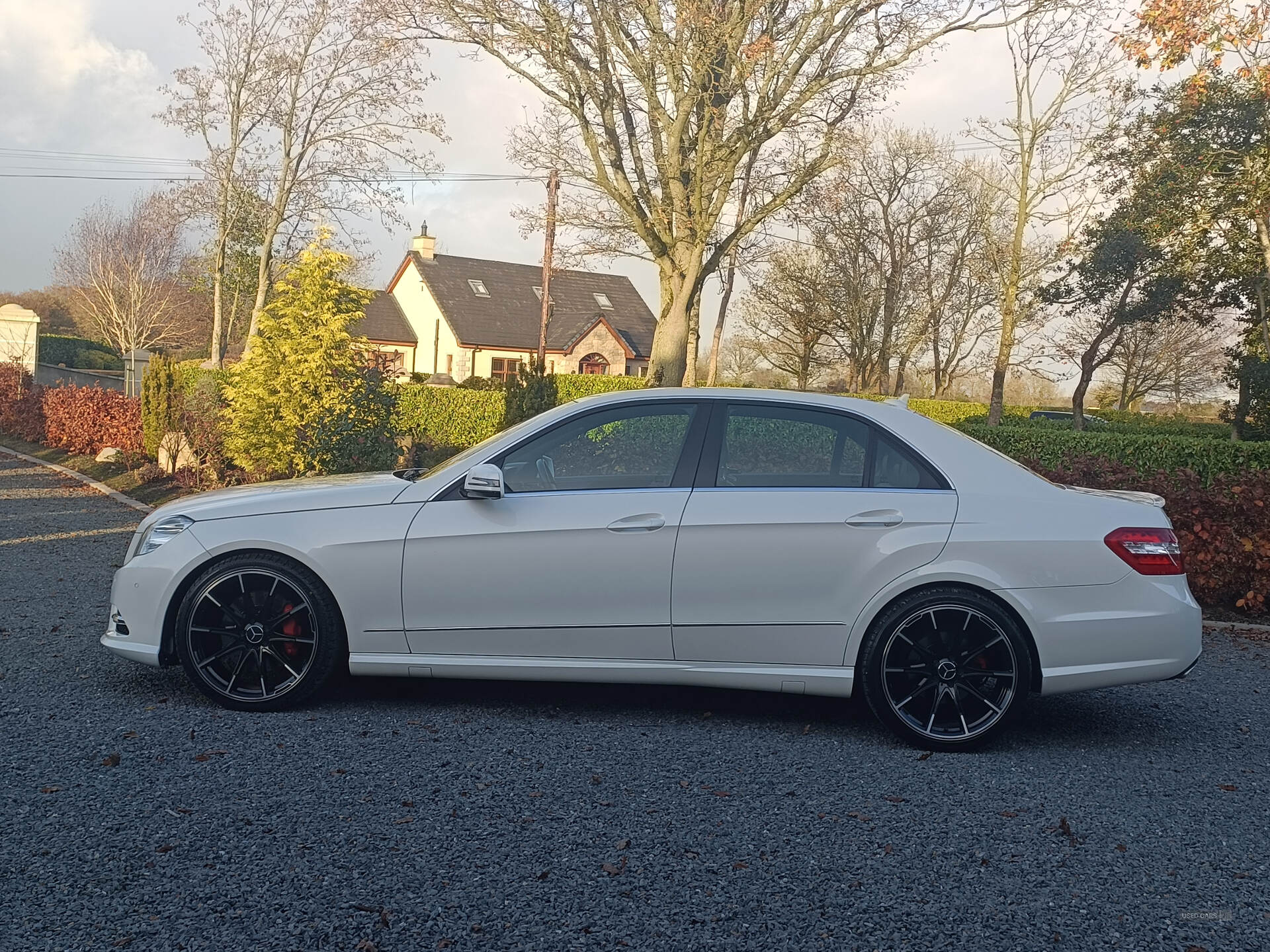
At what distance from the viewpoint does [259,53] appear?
3322cm

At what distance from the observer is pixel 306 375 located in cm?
1296

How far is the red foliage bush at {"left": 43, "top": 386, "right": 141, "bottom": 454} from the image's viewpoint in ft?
63.3

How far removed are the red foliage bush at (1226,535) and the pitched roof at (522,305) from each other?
40.6 m

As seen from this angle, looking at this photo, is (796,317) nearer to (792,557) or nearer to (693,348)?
(693,348)

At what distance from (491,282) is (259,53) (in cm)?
2013

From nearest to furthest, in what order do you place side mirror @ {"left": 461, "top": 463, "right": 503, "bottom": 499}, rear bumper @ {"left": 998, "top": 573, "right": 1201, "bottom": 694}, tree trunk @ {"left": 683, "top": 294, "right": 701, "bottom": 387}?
rear bumper @ {"left": 998, "top": 573, "right": 1201, "bottom": 694} < side mirror @ {"left": 461, "top": 463, "right": 503, "bottom": 499} < tree trunk @ {"left": 683, "top": 294, "right": 701, "bottom": 387}

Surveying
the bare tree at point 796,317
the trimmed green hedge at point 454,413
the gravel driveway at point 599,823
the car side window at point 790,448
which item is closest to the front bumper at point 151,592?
the gravel driveway at point 599,823

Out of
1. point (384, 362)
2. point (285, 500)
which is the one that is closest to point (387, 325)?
point (384, 362)

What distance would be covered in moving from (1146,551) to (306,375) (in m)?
10.3

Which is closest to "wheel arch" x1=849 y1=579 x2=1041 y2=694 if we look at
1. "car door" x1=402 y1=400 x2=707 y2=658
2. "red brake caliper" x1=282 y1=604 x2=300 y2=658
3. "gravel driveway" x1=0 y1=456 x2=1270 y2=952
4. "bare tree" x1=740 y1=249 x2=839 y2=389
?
"gravel driveway" x1=0 y1=456 x2=1270 y2=952

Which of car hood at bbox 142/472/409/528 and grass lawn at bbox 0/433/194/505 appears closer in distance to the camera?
car hood at bbox 142/472/409/528

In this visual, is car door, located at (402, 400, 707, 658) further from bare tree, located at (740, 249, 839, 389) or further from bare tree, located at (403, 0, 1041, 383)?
bare tree, located at (740, 249, 839, 389)

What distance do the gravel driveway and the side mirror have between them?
3.55 ft

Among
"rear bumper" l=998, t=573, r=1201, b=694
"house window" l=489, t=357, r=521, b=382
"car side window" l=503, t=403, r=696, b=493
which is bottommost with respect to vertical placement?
"rear bumper" l=998, t=573, r=1201, b=694
